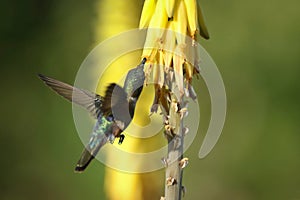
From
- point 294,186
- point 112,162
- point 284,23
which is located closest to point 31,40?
point 284,23

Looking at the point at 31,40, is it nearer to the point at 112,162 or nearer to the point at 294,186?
the point at 294,186

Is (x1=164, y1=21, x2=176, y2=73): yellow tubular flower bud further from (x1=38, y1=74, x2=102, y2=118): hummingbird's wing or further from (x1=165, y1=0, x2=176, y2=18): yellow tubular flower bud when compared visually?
(x1=38, y1=74, x2=102, y2=118): hummingbird's wing

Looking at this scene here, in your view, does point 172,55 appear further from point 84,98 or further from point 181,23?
point 84,98

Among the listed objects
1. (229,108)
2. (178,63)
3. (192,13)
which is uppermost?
(229,108)

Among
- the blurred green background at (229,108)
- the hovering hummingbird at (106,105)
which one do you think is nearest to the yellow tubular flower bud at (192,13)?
the hovering hummingbird at (106,105)

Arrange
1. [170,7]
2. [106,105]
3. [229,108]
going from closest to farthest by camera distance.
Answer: [170,7], [106,105], [229,108]

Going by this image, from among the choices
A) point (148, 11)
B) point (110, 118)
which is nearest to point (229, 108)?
point (110, 118)

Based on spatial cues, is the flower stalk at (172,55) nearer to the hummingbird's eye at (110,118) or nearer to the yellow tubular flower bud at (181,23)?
the yellow tubular flower bud at (181,23)
